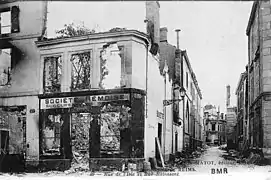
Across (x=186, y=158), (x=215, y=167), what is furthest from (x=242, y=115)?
(x=186, y=158)

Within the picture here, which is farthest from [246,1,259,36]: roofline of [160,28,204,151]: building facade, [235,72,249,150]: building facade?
[160,28,204,151]: building facade

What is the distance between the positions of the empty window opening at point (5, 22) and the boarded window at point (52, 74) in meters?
0.53

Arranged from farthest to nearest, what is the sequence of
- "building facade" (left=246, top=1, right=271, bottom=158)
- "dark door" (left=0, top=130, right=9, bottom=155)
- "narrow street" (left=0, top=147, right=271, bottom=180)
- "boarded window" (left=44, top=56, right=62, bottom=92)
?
"boarded window" (left=44, top=56, right=62, bottom=92) < "dark door" (left=0, top=130, right=9, bottom=155) < "building facade" (left=246, top=1, right=271, bottom=158) < "narrow street" (left=0, top=147, right=271, bottom=180)

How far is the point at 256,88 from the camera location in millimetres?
3451

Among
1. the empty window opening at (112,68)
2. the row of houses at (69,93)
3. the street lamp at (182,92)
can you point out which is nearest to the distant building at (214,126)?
the row of houses at (69,93)

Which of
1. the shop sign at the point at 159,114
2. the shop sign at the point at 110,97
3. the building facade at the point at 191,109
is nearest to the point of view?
the building facade at the point at 191,109

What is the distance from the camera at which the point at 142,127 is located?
435 centimetres

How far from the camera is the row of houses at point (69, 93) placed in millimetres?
4207

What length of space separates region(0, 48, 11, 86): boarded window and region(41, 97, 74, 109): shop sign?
47 centimetres

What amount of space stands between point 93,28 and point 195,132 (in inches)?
62.8

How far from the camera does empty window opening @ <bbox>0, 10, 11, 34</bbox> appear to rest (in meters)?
4.16

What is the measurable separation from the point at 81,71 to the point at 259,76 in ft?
6.88

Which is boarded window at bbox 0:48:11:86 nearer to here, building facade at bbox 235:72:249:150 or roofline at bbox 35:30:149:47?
roofline at bbox 35:30:149:47

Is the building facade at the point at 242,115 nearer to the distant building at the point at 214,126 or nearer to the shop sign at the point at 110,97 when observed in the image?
the distant building at the point at 214,126
